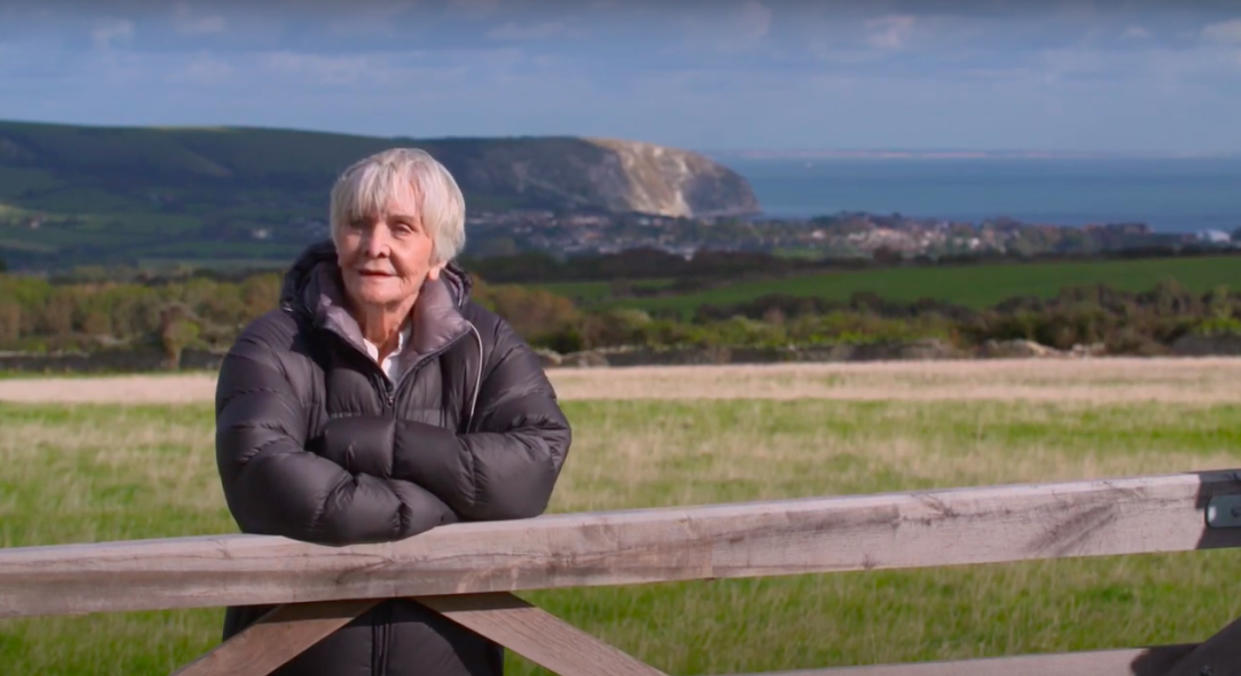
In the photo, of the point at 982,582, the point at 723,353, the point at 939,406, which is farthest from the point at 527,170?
the point at 982,582

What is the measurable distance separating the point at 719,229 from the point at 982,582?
13188cm

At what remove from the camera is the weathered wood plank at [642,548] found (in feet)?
10.3

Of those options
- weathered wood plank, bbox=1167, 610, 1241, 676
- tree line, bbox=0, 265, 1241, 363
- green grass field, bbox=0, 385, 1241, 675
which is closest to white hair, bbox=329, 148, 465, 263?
weathered wood plank, bbox=1167, 610, 1241, 676

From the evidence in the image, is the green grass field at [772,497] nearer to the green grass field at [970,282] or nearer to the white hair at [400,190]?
the white hair at [400,190]

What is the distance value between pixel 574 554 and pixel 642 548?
0.50 ft

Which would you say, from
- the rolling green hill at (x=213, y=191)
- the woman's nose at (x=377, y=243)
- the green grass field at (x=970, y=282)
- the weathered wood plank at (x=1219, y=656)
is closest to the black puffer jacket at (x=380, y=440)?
the woman's nose at (x=377, y=243)

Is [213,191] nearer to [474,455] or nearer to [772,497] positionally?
[772,497]

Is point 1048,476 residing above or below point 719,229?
above

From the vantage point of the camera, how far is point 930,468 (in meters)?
12.6

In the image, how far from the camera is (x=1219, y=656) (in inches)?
152

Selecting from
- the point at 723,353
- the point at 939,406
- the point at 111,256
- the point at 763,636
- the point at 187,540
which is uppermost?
the point at 187,540

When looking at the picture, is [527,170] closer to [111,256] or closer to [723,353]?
[111,256]

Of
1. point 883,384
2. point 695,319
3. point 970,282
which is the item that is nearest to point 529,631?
point 883,384

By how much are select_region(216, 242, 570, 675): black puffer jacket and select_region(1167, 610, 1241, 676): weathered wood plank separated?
172 centimetres
